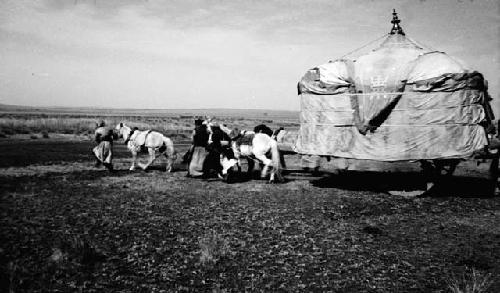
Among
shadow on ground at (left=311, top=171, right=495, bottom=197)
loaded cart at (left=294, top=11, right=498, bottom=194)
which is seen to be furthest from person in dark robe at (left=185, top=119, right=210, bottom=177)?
shadow on ground at (left=311, top=171, right=495, bottom=197)

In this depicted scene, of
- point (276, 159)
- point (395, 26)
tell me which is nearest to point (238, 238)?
point (276, 159)

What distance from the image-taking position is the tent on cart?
860 cm

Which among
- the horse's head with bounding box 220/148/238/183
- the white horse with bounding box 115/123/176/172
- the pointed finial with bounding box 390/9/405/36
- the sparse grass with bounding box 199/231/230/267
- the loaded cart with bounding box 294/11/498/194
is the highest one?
the pointed finial with bounding box 390/9/405/36

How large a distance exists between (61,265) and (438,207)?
7.67 m

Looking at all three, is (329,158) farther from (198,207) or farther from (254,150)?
(198,207)

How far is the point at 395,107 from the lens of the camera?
9.34 m

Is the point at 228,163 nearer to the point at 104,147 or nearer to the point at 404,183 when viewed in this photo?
the point at 104,147

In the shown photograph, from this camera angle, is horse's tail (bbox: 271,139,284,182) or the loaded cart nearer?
the loaded cart

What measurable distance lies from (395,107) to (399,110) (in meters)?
0.13

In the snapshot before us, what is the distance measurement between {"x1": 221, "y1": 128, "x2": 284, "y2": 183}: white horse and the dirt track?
816mm

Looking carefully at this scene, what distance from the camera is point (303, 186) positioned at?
10.5 meters

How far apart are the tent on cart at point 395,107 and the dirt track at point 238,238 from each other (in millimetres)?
1318

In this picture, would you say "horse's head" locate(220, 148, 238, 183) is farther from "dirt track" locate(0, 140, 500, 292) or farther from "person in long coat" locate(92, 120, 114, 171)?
"person in long coat" locate(92, 120, 114, 171)

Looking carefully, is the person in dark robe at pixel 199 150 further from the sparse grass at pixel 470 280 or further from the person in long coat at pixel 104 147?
the sparse grass at pixel 470 280
